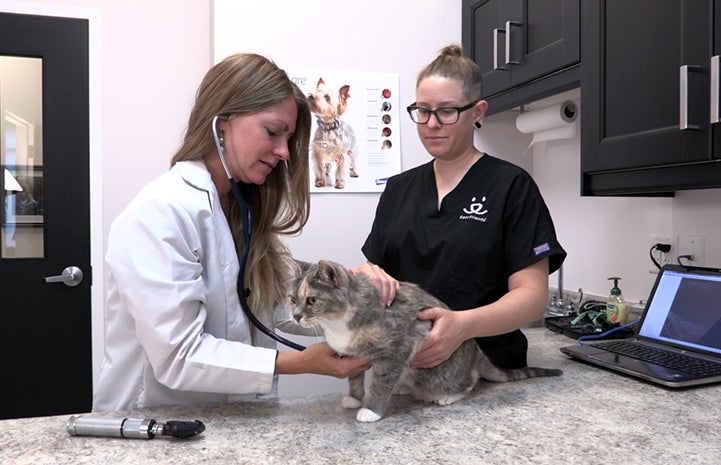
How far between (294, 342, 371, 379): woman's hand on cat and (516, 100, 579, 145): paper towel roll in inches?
56.4

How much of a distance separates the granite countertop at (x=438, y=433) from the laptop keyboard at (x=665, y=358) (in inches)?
2.7

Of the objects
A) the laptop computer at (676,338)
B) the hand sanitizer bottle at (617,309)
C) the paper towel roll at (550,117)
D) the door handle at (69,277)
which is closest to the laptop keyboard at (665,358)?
the laptop computer at (676,338)

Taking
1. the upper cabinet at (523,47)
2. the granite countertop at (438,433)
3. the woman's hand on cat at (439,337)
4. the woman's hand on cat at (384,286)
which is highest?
the upper cabinet at (523,47)

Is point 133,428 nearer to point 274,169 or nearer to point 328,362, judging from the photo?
point 328,362

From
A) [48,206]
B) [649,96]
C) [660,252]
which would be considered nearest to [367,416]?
[649,96]

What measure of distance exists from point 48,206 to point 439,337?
2.00 m

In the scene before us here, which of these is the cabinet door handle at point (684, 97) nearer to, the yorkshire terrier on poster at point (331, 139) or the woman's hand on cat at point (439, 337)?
the woman's hand on cat at point (439, 337)

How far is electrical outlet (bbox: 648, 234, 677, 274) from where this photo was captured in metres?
1.87

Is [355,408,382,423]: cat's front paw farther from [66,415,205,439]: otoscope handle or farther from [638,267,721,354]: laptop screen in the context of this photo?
[638,267,721,354]: laptop screen

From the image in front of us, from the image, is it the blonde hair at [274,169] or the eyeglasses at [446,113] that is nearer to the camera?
the blonde hair at [274,169]

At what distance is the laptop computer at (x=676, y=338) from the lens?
52.3 inches

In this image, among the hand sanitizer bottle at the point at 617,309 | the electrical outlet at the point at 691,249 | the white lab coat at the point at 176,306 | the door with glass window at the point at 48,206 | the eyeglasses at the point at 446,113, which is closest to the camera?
the white lab coat at the point at 176,306

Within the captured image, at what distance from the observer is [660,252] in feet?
6.25

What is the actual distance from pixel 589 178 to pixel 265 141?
1.08 m
